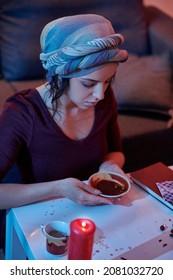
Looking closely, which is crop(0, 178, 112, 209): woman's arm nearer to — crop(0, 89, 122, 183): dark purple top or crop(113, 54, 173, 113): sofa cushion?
crop(0, 89, 122, 183): dark purple top

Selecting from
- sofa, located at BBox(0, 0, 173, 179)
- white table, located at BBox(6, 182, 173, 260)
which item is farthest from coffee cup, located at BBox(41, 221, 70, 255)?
sofa, located at BBox(0, 0, 173, 179)

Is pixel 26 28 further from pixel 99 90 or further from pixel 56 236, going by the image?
pixel 56 236

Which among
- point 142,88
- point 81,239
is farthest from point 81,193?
point 142,88

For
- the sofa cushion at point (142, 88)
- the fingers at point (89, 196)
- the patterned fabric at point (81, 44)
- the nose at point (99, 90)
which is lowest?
the sofa cushion at point (142, 88)

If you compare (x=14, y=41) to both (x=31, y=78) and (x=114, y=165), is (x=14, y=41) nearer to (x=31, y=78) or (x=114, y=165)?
(x=31, y=78)

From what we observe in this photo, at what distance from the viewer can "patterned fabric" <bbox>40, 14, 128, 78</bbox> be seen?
4.00 feet

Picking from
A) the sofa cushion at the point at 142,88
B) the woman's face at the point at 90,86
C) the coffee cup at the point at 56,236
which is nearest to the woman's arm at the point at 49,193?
the coffee cup at the point at 56,236

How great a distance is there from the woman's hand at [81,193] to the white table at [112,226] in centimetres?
3

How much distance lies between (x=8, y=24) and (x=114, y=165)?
1374 mm

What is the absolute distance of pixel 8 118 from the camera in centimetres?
134

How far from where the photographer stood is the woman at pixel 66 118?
124 centimetres

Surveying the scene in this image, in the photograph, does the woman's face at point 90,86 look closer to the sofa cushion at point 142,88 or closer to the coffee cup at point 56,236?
the coffee cup at point 56,236

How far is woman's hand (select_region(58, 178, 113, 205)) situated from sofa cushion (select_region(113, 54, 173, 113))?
1.08 metres
